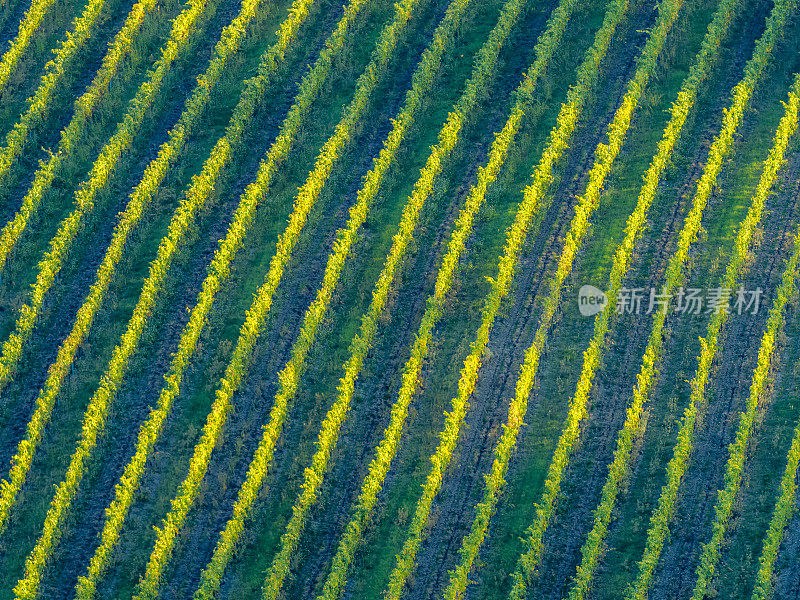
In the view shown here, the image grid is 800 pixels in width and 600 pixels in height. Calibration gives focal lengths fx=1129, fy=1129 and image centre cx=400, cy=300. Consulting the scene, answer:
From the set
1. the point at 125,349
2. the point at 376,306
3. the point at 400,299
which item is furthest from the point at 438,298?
the point at 125,349

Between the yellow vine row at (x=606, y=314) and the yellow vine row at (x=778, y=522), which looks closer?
the yellow vine row at (x=778, y=522)

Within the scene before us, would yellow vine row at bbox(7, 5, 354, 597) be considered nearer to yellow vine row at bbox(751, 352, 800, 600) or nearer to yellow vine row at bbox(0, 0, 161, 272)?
yellow vine row at bbox(0, 0, 161, 272)

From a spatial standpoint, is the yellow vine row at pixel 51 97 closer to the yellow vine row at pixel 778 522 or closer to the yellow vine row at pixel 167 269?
the yellow vine row at pixel 167 269

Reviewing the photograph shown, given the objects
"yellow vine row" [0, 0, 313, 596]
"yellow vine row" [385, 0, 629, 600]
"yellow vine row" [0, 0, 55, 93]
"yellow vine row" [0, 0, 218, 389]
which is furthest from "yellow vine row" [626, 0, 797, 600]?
"yellow vine row" [0, 0, 55, 93]

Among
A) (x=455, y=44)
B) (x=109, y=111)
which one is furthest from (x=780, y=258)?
(x=109, y=111)

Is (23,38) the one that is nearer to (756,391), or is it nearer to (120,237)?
(120,237)

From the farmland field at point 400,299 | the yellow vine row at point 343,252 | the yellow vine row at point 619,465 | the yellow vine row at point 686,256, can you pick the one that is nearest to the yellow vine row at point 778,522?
the farmland field at point 400,299

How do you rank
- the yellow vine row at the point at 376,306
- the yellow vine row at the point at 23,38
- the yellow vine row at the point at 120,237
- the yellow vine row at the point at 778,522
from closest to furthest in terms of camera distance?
1. the yellow vine row at the point at 778,522
2. the yellow vine row at the point at 376,306
3. the yellow vine row at the point at 120,237
4. the yellow vine row at the point at 23,38
